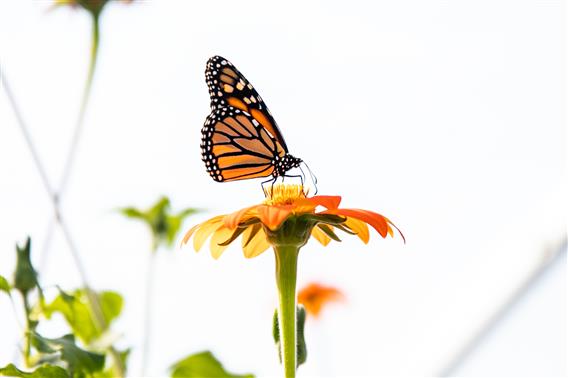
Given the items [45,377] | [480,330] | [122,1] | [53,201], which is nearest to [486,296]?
[480,330]

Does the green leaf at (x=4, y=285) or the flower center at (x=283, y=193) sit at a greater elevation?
the flower center at (x=283, y=193)

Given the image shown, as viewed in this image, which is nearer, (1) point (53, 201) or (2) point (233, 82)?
(1) point (53, 201)

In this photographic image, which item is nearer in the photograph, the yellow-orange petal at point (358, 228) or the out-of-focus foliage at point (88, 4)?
the yellow-orange petal at point (358, 228)

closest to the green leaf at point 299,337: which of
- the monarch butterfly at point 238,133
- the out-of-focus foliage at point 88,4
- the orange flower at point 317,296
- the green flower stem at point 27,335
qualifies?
the green flower stem at point 27,335

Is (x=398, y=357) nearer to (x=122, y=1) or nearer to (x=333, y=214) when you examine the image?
(x=122, y=1)

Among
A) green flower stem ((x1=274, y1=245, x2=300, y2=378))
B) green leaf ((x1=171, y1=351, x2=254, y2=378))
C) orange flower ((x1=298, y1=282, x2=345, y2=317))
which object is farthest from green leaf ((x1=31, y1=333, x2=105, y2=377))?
orange flower ((x1=298, y1=282, x2=345, y2=317))

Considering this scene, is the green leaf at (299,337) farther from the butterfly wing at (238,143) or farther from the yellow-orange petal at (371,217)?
the butterfly wing at (238,143)

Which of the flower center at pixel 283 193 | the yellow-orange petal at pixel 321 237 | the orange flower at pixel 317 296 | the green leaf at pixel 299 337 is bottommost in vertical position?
the green leaf at pixel 299 337
